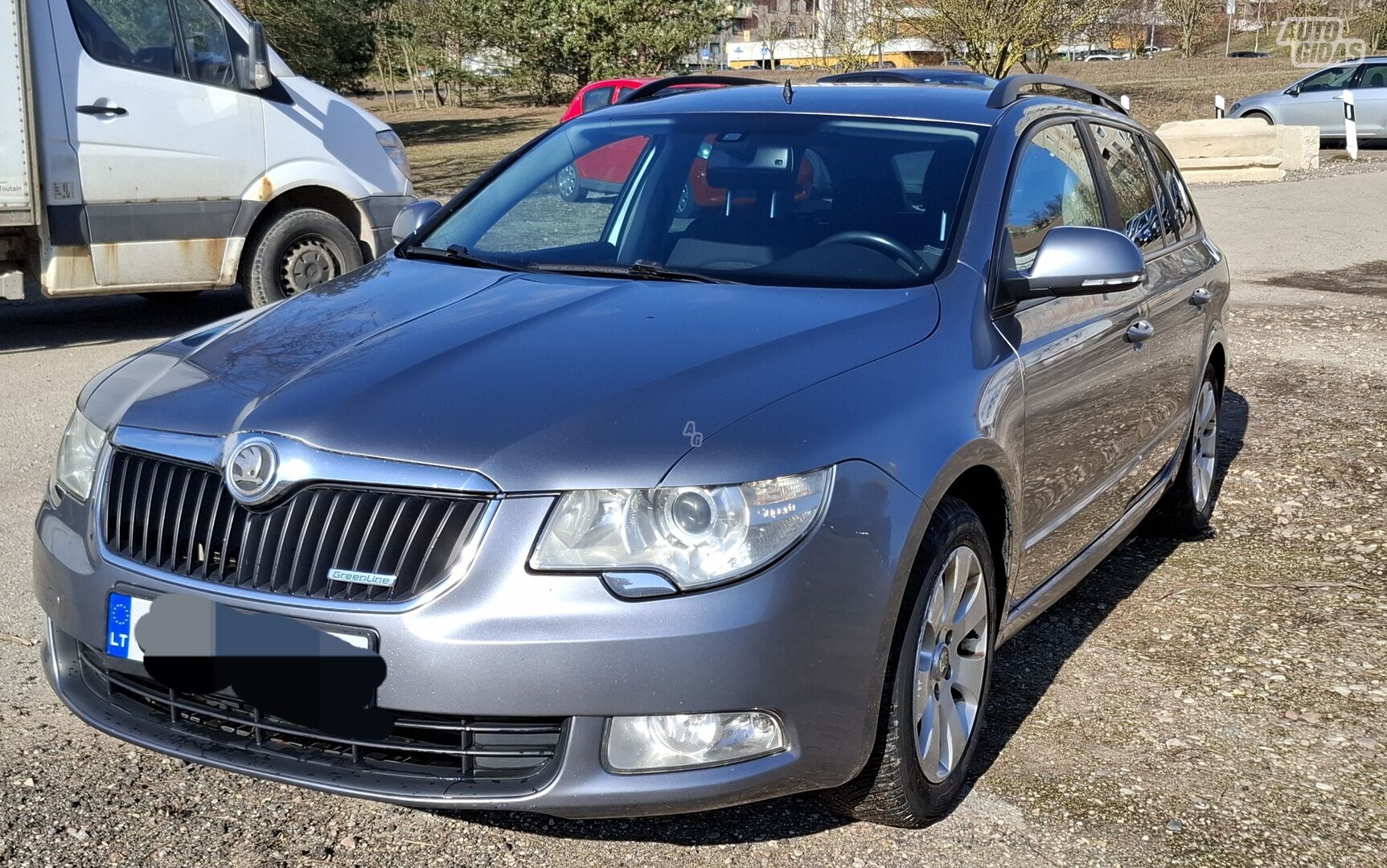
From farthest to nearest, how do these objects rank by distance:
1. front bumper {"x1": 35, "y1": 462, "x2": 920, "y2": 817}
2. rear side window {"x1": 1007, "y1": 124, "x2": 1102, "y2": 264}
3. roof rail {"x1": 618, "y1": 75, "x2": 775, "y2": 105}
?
1. roof rail {"x1": 618, "y1": 75, "x2": 775, "y2": 105}
2. rear side window {"x1": 1007, "y1": 124, "x2": 1102, "y2": 264}
3. front bumper {"x1": 35, "y1": 462, "x2": 920, "y2": 817}

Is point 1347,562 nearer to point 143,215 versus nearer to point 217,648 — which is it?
point 217,648

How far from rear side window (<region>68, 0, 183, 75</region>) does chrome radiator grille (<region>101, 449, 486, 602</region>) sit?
6.18 metres

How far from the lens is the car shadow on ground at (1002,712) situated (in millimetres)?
3217

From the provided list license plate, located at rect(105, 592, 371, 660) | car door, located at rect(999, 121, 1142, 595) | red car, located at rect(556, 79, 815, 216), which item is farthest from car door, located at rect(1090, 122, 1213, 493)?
license plate, located at rect(105, 592, 371, 660)

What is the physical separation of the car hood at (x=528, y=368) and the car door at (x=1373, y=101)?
26.1 m

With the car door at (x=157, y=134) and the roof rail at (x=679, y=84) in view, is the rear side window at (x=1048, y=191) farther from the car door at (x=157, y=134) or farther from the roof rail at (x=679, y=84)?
the car door at (x=157, y=134)

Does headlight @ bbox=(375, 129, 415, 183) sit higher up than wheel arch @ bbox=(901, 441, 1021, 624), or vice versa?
headlight @ bbox=(375, 129, 415, 183)

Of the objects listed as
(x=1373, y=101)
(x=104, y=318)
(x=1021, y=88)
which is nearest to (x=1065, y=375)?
(x=1021, y=88)

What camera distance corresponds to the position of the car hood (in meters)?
2.73

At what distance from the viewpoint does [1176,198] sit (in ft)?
18.1

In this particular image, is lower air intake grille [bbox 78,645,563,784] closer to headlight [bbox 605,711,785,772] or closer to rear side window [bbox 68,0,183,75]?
headlight [bbox 605,711,785,772]

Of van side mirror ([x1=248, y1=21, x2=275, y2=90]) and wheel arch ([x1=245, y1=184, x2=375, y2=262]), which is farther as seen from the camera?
wheel arch ([x1=245, y1=184, x2=375, y2=262])

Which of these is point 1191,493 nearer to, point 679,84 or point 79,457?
point 679,84

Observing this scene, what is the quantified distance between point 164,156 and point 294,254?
3.43ft
